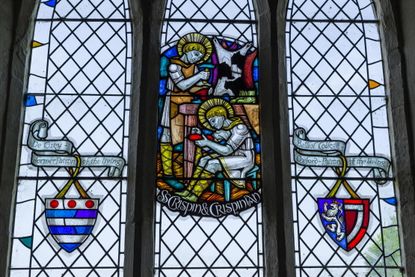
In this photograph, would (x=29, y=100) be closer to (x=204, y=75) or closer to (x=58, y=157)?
(x=58, y=157)

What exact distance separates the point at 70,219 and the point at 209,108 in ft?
4.48

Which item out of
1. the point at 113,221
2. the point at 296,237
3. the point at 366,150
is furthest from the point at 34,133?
the point at 366,150

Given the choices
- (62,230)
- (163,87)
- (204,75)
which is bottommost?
(62,230)

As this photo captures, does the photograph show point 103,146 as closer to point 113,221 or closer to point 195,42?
point 113,221

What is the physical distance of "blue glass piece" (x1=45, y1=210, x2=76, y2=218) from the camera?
634 centimetres

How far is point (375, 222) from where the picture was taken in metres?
6.39

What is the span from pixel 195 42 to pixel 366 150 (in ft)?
5.27

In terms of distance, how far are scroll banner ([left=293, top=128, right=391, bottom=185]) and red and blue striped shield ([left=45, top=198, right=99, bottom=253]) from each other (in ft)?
5.15

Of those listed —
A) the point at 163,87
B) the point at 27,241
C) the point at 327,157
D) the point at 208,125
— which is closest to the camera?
the point at 27,241

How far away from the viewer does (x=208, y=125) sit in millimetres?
6703

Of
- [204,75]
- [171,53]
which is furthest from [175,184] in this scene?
[171,53]

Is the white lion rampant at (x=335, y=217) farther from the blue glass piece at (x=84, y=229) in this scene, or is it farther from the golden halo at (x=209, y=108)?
the blue glass piece at (x=84, y=229)

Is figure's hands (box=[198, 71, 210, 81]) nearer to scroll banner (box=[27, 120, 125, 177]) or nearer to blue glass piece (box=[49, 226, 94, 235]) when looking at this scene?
scroll banner (box=[27, 120, 125, 177])

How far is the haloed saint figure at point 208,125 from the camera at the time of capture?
645 cm
